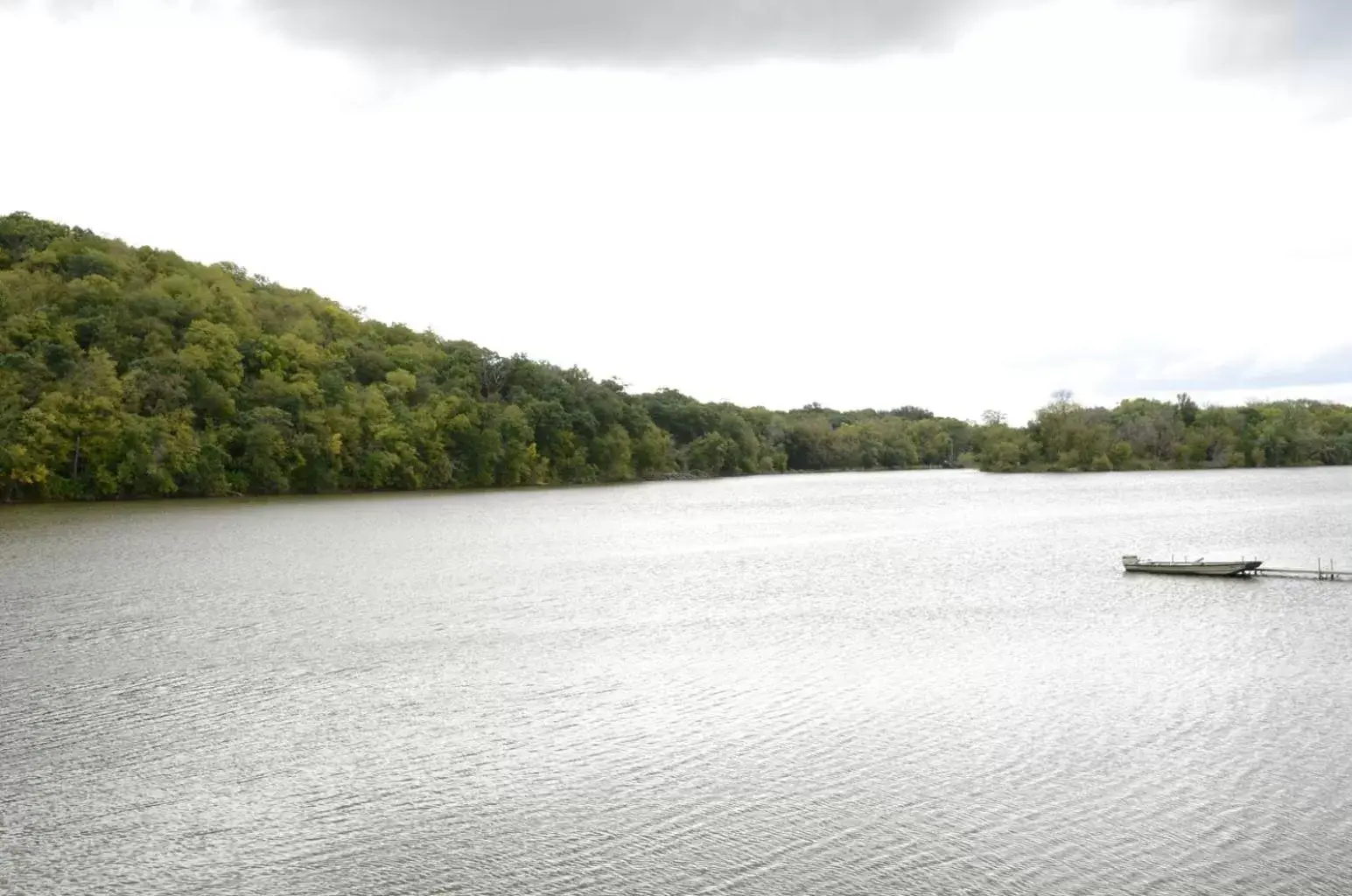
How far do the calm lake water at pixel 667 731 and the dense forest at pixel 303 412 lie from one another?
34.0m

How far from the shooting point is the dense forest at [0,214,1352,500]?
206ft

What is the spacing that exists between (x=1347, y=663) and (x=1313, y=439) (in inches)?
5222

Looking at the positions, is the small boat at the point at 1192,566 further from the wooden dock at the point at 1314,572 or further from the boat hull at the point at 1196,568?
the wooden dock at the point at 1314,572

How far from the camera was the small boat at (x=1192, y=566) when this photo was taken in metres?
29.9

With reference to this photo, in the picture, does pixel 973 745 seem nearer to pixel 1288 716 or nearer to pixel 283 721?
pixel 1288 716

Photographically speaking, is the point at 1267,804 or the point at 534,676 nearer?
the point at 1267,804

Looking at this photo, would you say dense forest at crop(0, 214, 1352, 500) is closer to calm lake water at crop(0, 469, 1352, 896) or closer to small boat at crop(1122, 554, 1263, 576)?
calm lake water at crop(0, 469, 1352, 896)

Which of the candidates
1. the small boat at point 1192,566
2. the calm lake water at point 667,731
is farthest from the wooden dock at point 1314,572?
the calm lake water at point 667,731

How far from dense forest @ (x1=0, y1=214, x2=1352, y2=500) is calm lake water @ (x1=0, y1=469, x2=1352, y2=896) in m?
34.0

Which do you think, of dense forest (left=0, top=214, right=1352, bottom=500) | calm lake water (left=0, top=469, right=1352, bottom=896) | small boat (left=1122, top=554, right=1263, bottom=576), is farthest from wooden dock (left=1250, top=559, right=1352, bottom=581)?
dense forest (left=0, top=214, right=1352, bottom=500)

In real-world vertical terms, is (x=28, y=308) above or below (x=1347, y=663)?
above

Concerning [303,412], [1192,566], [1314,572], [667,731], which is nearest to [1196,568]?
[1192,566]

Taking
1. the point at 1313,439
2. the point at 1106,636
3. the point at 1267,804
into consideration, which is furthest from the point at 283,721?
the point at 1313,439

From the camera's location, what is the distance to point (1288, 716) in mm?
14742
